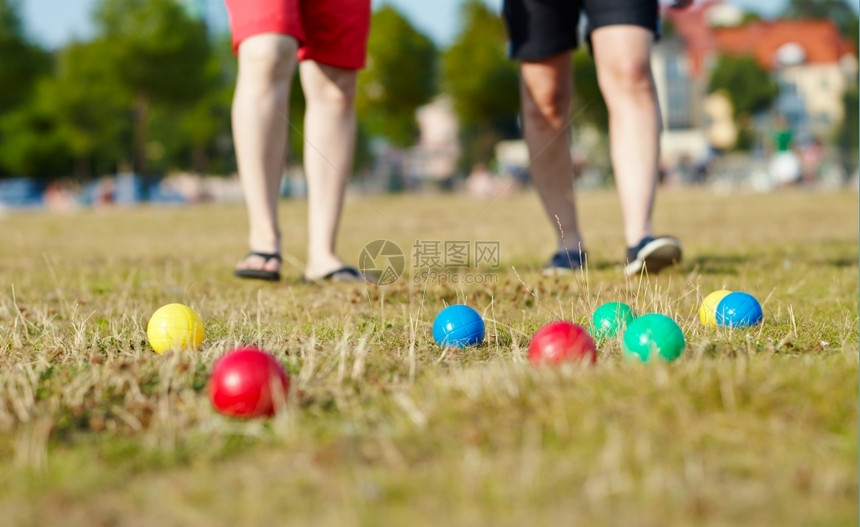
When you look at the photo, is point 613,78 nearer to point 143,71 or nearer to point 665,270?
point 665,270

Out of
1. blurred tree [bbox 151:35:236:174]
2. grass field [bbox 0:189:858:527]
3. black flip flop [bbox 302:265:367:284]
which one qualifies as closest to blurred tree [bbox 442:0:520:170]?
blurred tree [bbox 151:35:236:174]

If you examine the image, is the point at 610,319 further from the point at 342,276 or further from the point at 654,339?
the point at 342,276

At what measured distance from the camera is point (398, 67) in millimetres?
34031

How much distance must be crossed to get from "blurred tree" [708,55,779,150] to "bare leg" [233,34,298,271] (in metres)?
58.8

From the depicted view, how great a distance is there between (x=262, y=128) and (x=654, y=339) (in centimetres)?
224

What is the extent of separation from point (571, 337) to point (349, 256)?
3846 mm

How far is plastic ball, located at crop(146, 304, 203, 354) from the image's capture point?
8.38 feet

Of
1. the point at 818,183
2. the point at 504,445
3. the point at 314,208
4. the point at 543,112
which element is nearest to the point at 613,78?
the point at 543,112

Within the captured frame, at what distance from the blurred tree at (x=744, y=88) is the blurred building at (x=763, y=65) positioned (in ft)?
18.5

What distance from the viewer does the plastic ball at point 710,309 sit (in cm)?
283

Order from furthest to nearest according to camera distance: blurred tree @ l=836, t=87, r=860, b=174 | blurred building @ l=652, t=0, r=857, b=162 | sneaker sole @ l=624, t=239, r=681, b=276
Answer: blurred building @ l=652, t=0, r=857, b=162
blurred tree @ l=836, t=87, r=860, b=174
sneaker sole @ l=624, t=239, r=681, b=276

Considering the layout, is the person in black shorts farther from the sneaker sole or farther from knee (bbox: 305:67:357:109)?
knee (bbox: 305:67:357:109)

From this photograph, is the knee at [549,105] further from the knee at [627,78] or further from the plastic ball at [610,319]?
the plastic ball at [610,319]

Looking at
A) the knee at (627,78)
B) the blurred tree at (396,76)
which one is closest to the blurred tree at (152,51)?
the blurred tree at (396,76)
